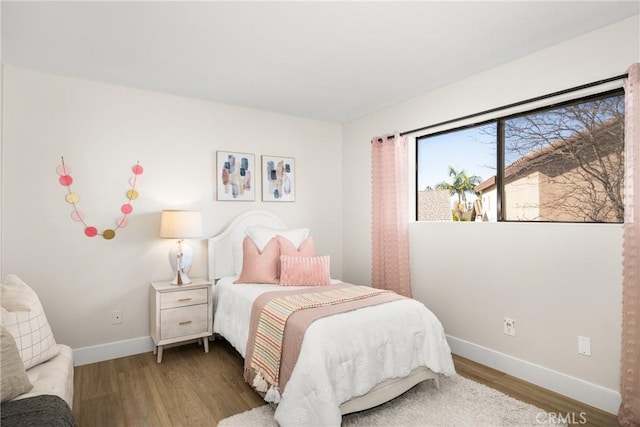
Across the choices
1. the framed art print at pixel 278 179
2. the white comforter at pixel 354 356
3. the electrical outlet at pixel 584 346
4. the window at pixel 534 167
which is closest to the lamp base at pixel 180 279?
the white comforter at pixel 354 356

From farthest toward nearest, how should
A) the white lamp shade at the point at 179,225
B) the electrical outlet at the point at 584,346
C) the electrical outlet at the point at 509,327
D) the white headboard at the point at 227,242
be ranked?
the white headboard at the point at 227,242
the white lamp shade at the point at 179,225
the electrical outlet at the point at 509,327
the electrical outlet at the point at 584,346

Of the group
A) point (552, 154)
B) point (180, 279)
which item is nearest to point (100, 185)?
point (180, 279)

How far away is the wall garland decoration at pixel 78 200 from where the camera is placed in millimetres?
2986

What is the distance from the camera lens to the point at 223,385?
8.59 ft

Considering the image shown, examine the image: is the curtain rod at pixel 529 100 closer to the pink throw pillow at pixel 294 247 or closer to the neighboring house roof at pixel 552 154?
the neighboring house roof at pixel 552 154

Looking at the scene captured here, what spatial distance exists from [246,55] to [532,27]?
6.60 feet

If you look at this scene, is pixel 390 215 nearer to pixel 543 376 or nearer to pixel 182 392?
pixel 543 376

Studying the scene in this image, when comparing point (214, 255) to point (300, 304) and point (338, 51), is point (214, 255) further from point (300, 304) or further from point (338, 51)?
point (338, 51)

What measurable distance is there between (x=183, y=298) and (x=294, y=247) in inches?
45.1

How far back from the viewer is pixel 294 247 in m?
3.53

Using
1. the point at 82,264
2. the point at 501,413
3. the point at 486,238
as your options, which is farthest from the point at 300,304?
the point at 82,264

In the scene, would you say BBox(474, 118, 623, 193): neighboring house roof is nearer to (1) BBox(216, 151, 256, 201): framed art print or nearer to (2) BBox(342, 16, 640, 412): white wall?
(2) BBox(342, 16, 640, 412): white wall

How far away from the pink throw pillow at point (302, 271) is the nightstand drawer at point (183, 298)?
0.78 m

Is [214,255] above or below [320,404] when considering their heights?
above
